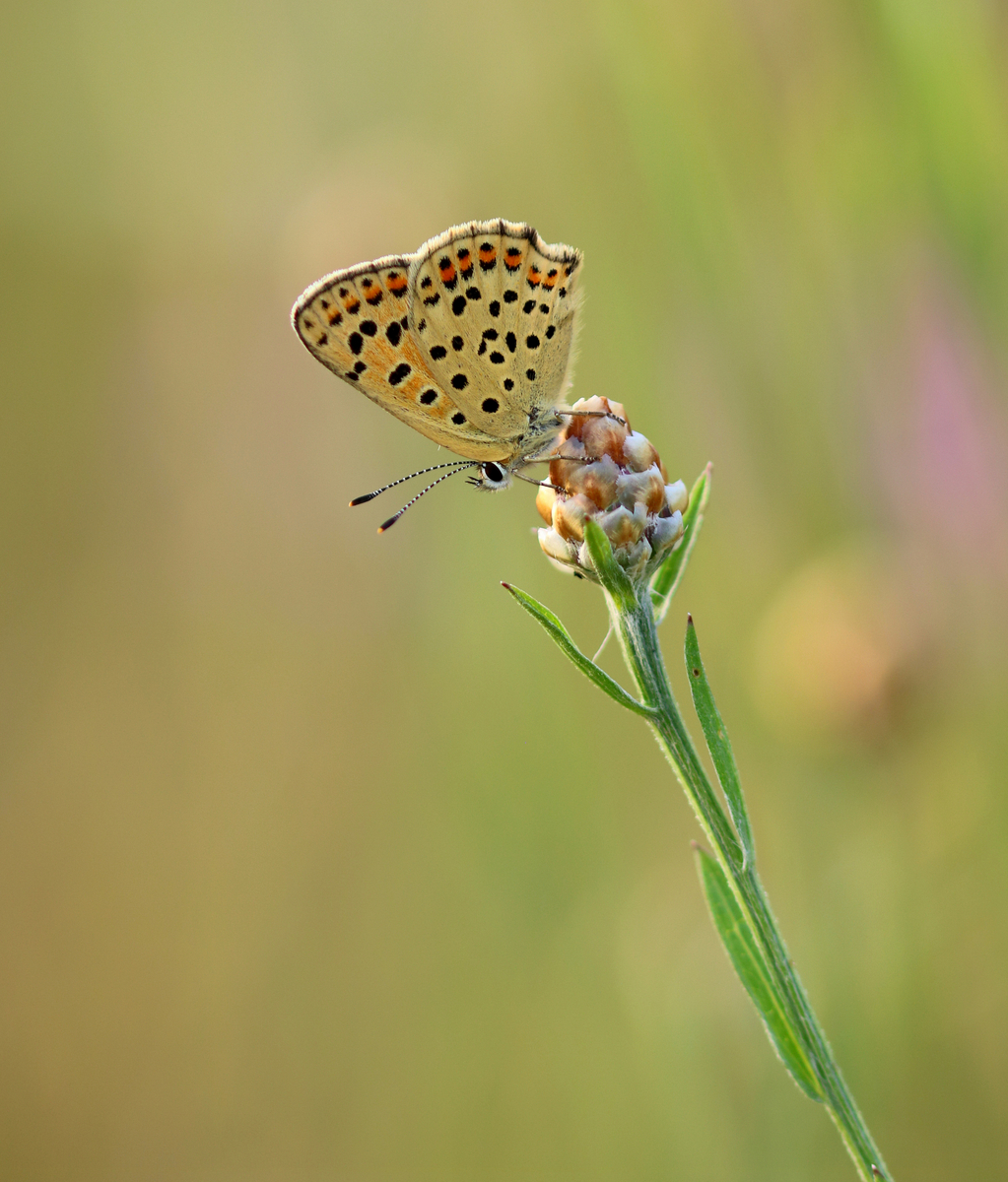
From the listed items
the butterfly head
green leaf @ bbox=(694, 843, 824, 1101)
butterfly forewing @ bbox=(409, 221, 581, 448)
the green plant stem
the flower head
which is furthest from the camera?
the butterfly head

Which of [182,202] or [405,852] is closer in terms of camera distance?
[405,852]

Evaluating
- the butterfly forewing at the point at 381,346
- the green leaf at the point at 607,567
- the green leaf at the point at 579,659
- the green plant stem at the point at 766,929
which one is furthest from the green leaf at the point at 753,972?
the butterfly forewing at the point at 381,346

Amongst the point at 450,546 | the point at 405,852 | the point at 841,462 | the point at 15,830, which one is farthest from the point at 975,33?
the point at 15,830

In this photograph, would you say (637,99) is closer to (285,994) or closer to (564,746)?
(564,746)

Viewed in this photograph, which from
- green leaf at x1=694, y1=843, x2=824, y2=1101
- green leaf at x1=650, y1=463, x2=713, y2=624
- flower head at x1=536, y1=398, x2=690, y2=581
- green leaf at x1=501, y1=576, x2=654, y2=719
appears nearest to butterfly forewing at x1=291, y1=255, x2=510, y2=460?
flower head at x1=536, y1=398, x2=690, y2=581

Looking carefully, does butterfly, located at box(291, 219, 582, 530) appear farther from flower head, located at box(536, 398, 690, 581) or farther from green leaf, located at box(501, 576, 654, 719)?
green leaf, located at box(501, 576, 654, 719)

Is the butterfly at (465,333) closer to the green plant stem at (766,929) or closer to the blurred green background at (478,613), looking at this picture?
the green plant stem at (766,929)
